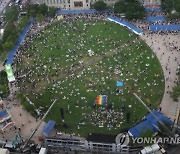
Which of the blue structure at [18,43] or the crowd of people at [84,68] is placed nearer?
the crowd of people at [84,68]

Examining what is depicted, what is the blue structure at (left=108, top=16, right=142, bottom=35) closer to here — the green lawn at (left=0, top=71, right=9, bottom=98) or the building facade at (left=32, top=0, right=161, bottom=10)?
the building facade at (left=32, top=0, right=161, bottom=10)

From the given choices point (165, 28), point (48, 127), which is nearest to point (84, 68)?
point (48, 127)

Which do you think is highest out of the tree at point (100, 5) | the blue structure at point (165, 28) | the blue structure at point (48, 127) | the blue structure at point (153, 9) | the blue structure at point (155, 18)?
the tree at point (100, 5)

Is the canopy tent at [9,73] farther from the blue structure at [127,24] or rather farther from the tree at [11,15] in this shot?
the blue structure at [127,24]

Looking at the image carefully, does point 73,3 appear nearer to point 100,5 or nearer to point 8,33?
point 100,5

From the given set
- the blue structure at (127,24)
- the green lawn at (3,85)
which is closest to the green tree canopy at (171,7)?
the blue structure at (127,24)

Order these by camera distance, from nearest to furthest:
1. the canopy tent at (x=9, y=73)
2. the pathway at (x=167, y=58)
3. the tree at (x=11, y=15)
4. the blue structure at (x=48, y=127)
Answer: the blue structure at (x=48, y=127)
the pathway at (x=167, y=58)
the canopy tent at (x=9, y=73)
the tree at (x=11, y=15)

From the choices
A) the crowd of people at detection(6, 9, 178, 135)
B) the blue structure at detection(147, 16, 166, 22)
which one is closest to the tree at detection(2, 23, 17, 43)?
the crowd of people at detection(6, 9, 178, 135)
